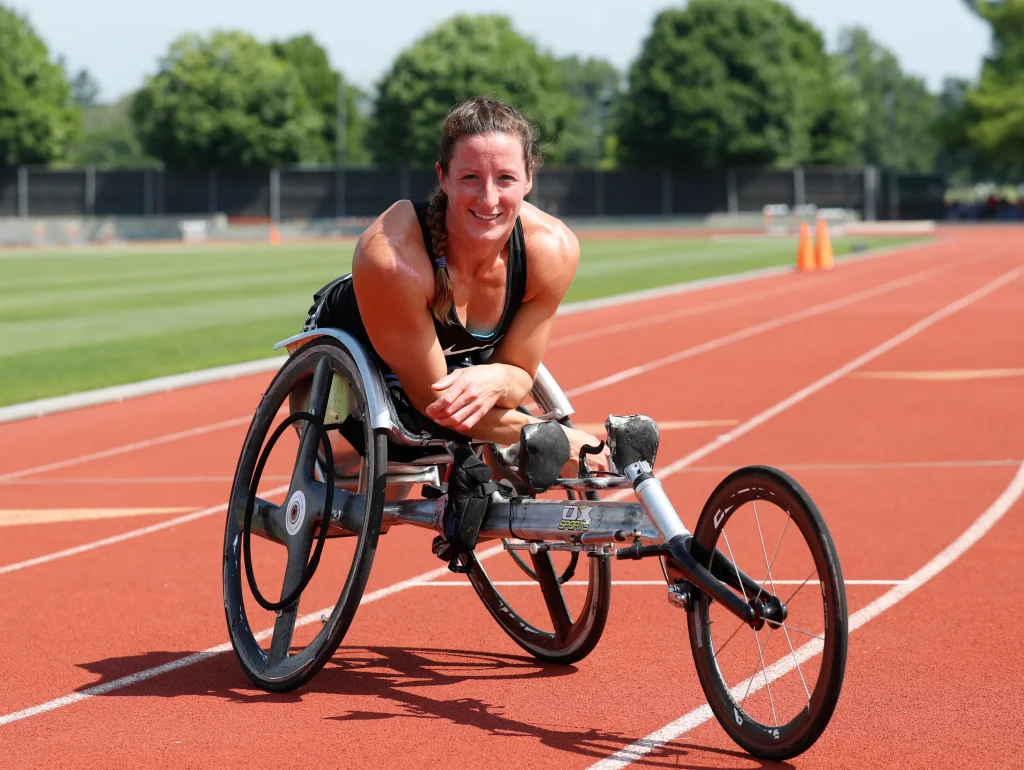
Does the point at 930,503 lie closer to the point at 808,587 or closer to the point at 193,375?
the point at 808,587

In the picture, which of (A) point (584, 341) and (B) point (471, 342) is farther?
(A) point (584, 341)

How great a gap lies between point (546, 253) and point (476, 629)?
69.4 inches

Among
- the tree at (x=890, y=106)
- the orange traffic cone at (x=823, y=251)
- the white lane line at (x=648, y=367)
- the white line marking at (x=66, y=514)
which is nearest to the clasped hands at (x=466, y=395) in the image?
the white line marking at (x=66, y=514)

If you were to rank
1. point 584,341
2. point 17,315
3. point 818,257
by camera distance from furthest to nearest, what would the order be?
point 818,257 → point 17,315 → point 584,341

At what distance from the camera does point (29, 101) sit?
72.4 metres

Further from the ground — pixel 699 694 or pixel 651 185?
pixel 651 185

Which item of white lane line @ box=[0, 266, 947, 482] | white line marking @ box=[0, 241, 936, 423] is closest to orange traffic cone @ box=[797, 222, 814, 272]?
white lane line @ box=[0, 266, 947, 482]

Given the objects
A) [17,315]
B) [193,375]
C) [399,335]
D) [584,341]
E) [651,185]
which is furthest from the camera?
[651,185]

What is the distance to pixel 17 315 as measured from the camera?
23.6 meters

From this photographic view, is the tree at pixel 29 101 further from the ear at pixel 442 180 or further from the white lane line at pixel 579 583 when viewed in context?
the ear at pixel 442 180

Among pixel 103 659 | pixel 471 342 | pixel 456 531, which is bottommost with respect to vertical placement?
pixel 103 659

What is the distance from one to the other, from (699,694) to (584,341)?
13.9 meters

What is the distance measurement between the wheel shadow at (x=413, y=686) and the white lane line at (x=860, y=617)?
4 centimetres

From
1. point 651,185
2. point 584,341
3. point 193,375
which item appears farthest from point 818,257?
point 651,185
